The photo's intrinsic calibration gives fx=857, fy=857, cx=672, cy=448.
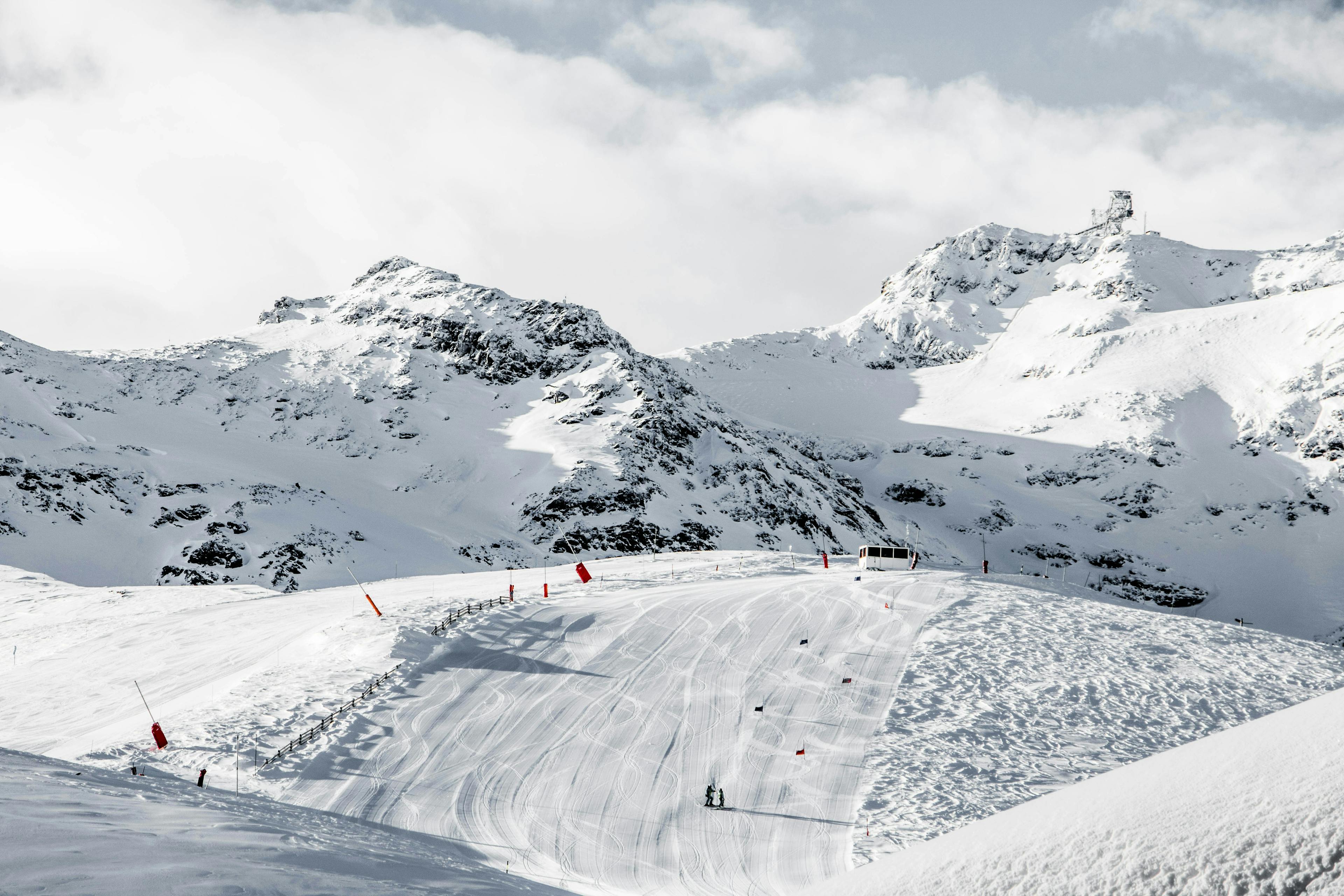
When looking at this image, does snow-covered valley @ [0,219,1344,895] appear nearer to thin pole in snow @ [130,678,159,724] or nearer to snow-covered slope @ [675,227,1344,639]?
thin pole in snow @ [130,678,159,724]

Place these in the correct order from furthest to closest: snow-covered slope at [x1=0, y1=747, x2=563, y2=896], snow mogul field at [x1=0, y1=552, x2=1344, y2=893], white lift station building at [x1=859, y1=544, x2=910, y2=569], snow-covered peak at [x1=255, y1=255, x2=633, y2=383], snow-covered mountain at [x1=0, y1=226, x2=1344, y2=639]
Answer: snow-covered peak at [x1=255, y1=255, x2=633, y2=383] → snow-covered mountain at [x1=0, y1=226, x2=1344, y2=639] → white lift station building at [x1=859, y1=544, x2=910, y2=569] → snow mogul field at [x1=0, y1=552, x2=1344, y2=893] → snow-covered slope at [x1=0, y1=747, x2=563, y2=896]

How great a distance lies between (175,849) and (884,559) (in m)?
46.1

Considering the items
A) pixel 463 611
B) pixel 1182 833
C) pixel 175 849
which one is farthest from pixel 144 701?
pixel 1182 833

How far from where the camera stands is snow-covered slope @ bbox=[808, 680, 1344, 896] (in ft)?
8.25

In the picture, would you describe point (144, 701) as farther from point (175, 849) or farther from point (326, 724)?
point (175, 849)

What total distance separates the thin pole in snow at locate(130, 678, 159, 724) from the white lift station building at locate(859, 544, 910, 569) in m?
36.4

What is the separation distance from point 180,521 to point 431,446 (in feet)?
118

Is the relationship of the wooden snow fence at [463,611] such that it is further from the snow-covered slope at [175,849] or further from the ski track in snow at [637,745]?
the snow-covered slope at [175,849]

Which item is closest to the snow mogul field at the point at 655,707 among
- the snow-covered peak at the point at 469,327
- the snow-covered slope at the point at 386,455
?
the snow-covered slope at the point at 386,455

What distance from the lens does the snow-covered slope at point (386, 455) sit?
79625mm

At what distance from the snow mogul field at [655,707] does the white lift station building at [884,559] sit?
5.38 metres

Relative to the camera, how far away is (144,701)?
27578mm

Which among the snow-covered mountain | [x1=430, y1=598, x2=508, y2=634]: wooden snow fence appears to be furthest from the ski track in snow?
the snow-covered mountain

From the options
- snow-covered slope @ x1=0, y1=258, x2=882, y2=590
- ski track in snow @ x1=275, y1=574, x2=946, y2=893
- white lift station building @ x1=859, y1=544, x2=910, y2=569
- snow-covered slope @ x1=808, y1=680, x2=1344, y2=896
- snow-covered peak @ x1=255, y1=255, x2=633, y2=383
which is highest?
snow-covered peak @ x1=255, y1=255, x2=633, y2=383
